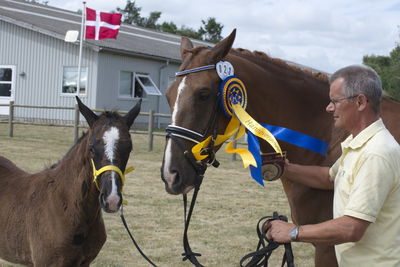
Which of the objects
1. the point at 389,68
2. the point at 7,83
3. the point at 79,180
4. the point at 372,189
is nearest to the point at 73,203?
the point at 79,180

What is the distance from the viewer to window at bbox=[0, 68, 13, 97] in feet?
74.5

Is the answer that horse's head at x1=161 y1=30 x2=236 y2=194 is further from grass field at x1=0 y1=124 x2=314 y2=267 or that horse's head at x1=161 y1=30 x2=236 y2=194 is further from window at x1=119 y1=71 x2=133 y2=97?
window at x1=119 y1=71 x2=133 y2=97

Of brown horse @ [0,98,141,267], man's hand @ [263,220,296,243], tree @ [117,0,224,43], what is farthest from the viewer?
tree @ [117,0,224,43]

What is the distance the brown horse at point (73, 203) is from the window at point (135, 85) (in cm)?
1816

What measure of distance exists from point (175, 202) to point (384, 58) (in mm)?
22479

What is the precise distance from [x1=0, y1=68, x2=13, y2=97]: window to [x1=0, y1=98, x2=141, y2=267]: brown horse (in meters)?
19.5

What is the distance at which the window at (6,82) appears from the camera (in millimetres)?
22719

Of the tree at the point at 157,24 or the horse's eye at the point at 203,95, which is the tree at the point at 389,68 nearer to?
the horse's eye at the point at 203,95

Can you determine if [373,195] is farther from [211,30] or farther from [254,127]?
[211,30]

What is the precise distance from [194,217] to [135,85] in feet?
52.6

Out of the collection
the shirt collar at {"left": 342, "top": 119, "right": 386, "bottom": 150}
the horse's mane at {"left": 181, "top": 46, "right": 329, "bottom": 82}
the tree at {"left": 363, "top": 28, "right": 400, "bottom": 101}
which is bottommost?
the shirt collar at {"left": 342, "top": 119, "right": 386, "bottom": 150}

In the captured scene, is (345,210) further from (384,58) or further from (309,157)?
(384,58)

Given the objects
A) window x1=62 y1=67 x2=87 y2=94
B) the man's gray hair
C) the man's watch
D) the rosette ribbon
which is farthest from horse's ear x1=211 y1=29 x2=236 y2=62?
window x1=62 y1=67 x2=87 y2=94

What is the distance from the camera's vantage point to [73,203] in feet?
14.1
